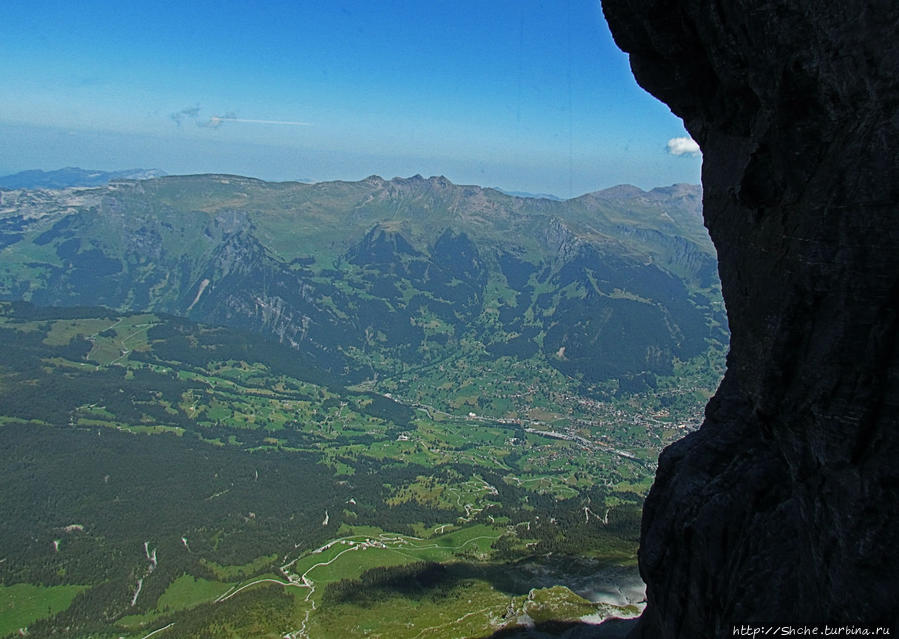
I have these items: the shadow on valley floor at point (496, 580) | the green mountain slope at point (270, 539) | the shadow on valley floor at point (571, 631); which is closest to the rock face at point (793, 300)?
the shadow on valley floor at point (571, 631)

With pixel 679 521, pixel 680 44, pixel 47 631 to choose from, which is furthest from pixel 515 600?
pixel 47 631

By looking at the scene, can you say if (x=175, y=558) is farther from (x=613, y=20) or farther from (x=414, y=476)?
(x=613, y=20)

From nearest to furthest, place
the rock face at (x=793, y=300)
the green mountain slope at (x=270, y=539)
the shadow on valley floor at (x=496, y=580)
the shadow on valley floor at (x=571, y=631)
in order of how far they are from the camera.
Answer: the rock face at (x=793, y=300)
the shadow on valley floor at (x=571, y=631)
the shadow on valley floor at (x=496, y=580)
the green mountain slope at (x=270, y=539)

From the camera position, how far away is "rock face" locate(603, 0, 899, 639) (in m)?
16.5

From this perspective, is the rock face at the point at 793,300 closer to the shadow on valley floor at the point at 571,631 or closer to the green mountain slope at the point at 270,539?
the shadow on valley floor at the point at 571,631

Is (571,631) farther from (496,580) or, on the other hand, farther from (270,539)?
(270,539)

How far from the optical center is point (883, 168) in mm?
16125

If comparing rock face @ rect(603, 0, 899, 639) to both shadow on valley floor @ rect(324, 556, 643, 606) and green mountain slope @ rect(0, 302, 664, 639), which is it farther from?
shadow on valley floor @ rect(324, 556, 643, 606)

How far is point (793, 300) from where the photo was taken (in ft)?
64.3

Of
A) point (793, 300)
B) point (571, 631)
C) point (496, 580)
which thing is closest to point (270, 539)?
point (496, 580)

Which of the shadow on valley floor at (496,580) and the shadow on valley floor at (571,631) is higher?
the shadow on valley floor at (571,631)

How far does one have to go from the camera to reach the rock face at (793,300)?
16516 millimetres

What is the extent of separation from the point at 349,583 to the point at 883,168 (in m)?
106

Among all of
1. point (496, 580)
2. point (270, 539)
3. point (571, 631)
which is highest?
point (571, 631)
